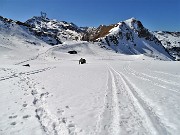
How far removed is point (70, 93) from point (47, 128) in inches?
239

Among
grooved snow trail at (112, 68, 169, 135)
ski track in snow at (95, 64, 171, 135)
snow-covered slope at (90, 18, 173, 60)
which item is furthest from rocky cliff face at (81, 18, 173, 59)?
ski track in snow at (95, 64, 171, 135)

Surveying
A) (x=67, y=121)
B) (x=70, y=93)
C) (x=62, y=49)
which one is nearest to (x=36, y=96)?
(x=70, y=93)

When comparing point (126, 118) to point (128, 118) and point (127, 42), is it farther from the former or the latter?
point (127, 42)

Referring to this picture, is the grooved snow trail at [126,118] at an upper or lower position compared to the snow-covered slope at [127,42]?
lower

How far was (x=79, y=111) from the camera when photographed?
31.9ft

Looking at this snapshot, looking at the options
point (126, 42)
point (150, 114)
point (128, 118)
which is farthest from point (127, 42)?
point (128, 118)

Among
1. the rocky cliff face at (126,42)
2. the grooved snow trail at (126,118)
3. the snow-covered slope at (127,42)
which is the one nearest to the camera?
the grooved snow trail at (126,118)

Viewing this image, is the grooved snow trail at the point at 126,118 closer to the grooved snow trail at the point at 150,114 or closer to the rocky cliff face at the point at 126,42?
the grooved snow trail at the point at 150,114

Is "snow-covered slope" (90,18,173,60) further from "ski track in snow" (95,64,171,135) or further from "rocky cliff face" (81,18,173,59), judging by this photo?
"ski track in snow" (95,64,171,135)

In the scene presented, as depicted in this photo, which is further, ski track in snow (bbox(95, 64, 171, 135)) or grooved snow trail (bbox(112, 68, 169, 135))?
grooved snow trail (bbox(112, 68, 169, 135))

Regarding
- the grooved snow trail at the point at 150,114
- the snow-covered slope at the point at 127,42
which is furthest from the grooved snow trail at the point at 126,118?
the snow-covered slope at the point at 127,42

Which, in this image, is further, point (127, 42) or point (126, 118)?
point (127, 42)

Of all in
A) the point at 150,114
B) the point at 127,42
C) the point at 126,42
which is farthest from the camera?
the point at 127,42

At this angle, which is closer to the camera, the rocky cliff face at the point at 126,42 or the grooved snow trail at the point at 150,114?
the grooved snow trail at the point at 150,114
